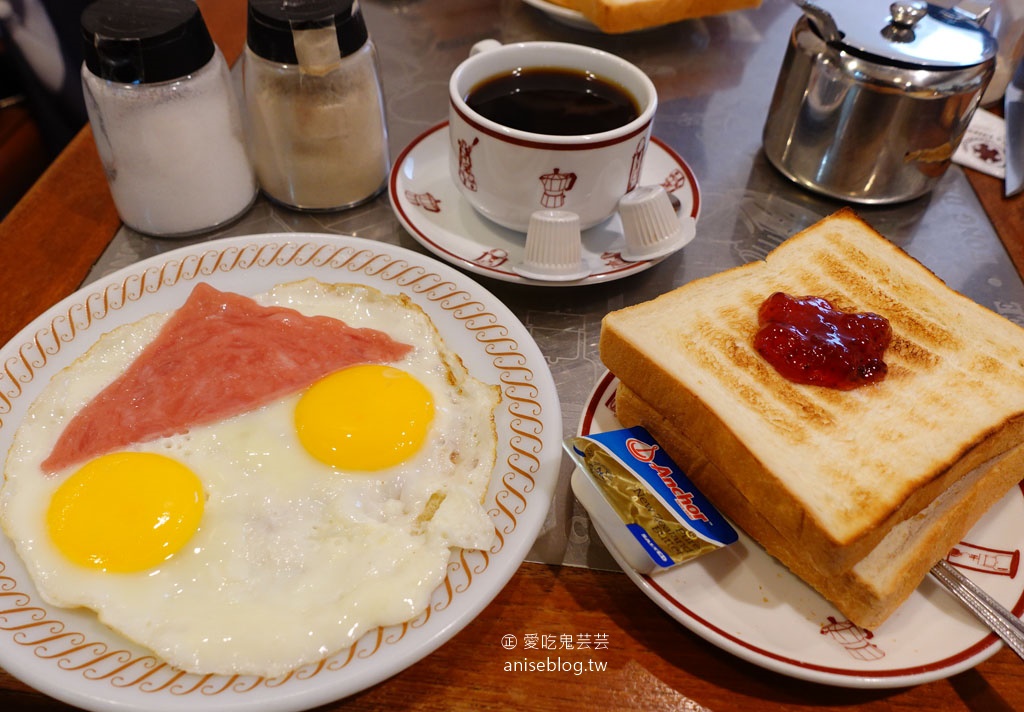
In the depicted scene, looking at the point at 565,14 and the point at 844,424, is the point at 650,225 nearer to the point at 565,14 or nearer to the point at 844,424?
the point at 844,424

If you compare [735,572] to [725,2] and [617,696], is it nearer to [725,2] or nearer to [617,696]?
[617,696]

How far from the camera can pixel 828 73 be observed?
5.72 ft

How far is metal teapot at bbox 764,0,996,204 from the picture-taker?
166 centimetres

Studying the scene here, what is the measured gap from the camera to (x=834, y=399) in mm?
1205

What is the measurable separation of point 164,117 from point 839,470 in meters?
1.50

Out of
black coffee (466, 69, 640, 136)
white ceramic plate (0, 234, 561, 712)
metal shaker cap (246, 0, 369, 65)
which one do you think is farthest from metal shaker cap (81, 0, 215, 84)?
black coffee (466, 69, 640, 136)

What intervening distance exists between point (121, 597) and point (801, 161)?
1887 millimetres

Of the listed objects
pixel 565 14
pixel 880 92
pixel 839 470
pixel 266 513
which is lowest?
pixel 266 513

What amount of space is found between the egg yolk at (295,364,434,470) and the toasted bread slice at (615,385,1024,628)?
38cm

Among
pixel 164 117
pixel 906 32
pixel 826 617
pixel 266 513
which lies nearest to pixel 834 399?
pixel 826 617

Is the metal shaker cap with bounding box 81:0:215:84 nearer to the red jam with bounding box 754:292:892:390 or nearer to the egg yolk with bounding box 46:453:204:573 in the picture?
the egg yolk with bounding box 46:453:204:573

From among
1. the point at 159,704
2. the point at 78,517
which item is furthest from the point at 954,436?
the point at 78,517

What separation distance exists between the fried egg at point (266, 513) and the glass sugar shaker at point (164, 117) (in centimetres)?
47

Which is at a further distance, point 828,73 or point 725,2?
point 725,2
